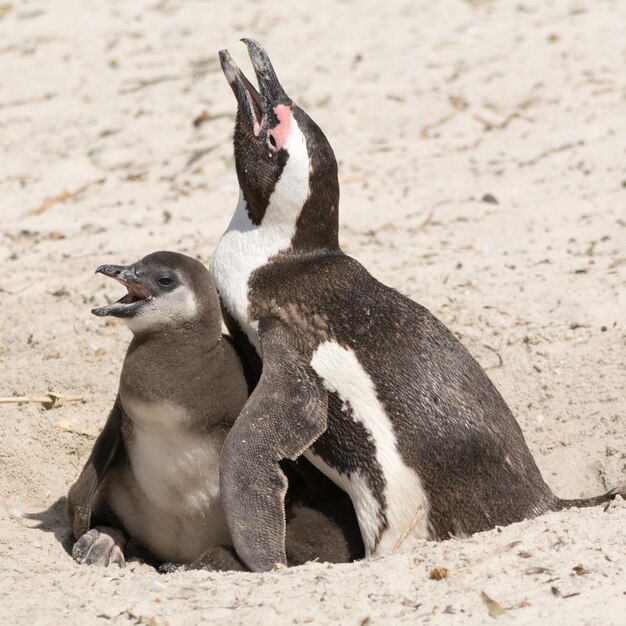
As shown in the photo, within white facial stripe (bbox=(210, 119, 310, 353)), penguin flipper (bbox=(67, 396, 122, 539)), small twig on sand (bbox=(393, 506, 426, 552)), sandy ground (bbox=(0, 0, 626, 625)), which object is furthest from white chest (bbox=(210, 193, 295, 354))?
sandy ground (bbox=(0, 0, 626, 625))

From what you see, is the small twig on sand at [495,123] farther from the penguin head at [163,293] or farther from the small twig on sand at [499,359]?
the penguin head at [163,293]

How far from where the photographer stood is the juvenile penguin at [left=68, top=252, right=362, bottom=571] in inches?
168

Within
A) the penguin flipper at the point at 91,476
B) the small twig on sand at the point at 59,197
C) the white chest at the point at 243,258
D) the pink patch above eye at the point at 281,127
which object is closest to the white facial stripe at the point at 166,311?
the white chest at the point at 243,258

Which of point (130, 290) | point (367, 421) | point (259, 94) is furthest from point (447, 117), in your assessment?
point (367, 421)

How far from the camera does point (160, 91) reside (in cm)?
894

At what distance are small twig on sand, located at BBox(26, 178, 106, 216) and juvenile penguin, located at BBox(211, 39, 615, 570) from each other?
3256mm

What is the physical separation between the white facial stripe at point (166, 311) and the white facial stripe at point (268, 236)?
0.75 ft

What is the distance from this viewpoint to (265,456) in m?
4.04

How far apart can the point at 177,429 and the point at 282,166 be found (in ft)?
3.55

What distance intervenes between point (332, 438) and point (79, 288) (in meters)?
2.52

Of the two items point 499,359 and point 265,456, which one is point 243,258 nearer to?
point 265,456

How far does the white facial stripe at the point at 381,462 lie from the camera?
4172 millimetres

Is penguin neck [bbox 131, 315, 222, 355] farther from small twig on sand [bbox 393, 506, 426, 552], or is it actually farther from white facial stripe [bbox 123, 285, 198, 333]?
small twig on sand [bbox 393, 506, 426, 552]

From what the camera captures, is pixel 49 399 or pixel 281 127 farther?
pixel 49 399
